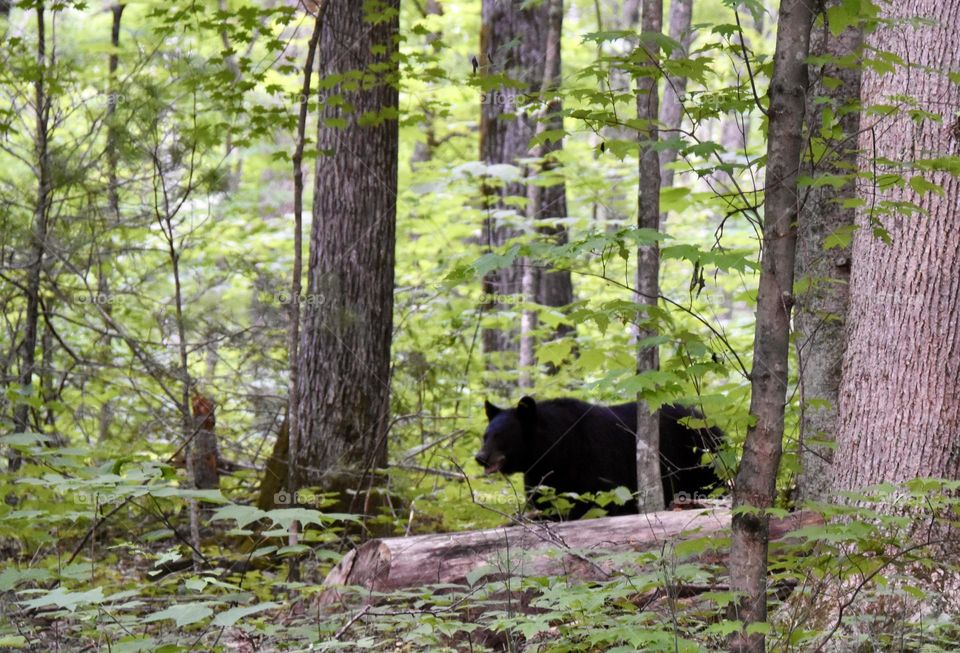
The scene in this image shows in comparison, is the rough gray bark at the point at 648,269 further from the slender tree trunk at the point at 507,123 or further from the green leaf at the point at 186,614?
the slender tree trunk at the point at 507,123

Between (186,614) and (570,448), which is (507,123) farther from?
(186,614)

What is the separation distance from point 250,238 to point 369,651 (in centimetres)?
1046

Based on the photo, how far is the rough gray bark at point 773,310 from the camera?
3.13 metres

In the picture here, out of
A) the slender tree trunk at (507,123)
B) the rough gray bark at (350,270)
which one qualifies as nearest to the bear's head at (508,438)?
the rough gray bark at (350,270)

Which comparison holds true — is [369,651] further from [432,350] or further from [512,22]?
[512,22]

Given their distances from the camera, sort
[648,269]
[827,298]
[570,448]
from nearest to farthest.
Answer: [827,298] → [648,269] → [570,448]

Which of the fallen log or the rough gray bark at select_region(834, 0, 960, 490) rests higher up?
the rough gray bark at select_region(834, 0, 960, 490)

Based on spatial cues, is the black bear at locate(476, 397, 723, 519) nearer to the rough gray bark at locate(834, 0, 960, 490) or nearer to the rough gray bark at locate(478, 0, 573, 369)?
the rough gray bark at locate(834, 0, 960, 490)

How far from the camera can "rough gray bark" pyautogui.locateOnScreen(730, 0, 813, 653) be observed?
123 inches

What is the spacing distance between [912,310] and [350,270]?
4204mm

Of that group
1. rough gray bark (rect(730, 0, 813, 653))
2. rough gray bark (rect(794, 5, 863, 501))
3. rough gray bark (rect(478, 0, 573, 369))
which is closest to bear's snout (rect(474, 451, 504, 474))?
rough gray bark (rect(794, 5, 863, 501))

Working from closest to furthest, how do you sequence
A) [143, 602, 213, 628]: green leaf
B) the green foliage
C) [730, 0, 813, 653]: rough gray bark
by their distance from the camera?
[143, 602, 213, 628]: green leaf, [730, 0, 813, 653]: rough gray bark, the green foliage

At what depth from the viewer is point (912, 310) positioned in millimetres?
4582

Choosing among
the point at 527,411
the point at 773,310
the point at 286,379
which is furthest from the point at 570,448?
the point at 773,310
